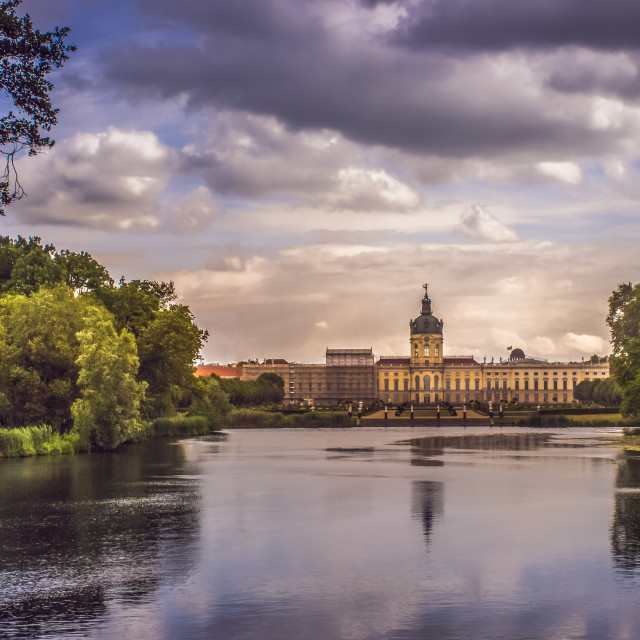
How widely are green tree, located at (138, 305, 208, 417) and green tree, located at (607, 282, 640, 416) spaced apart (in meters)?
34.1

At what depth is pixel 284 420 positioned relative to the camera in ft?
390

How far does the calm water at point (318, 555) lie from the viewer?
17.0 meters

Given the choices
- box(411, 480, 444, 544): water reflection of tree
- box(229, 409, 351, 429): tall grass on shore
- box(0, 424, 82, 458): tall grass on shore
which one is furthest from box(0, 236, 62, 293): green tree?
box(411, 480, 444, 544): water reflection of tree

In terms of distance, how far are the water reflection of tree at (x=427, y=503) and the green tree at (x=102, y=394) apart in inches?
991

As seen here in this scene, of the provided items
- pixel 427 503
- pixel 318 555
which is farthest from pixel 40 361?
pixel 318 555

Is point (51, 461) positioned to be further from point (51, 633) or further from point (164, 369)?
point (51, 633)

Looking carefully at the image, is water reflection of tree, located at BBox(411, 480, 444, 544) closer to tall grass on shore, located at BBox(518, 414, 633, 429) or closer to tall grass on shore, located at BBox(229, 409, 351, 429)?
tall grass on shore, located at BBox(229, 409, 351, 429)

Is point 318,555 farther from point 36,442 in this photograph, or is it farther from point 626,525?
point 36,442

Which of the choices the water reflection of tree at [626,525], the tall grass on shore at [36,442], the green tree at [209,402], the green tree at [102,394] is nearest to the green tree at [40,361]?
the green tree at [102,394]

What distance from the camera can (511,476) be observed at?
145 feet

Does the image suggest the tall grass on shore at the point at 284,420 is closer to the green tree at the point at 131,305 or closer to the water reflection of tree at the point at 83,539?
the green tree at the point at 131,305

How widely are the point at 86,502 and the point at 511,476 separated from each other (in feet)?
63.9

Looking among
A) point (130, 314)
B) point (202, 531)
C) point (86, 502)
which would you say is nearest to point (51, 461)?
point (86, 502)

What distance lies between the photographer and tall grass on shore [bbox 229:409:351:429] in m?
114
